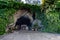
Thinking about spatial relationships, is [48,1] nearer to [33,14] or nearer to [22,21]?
[33,14]

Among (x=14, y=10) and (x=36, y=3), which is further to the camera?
(x=36, y=3)

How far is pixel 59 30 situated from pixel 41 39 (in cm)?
245

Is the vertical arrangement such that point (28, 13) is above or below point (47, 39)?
above

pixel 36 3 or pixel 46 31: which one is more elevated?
pixel 36 3

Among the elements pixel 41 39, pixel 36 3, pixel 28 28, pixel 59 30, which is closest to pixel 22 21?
pixel 28 28

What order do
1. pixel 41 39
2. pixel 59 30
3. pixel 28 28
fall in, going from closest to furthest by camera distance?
pixel 41 39 < pixel 59 30 < pixel 28 28

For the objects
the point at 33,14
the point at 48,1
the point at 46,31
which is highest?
the point at 48,1

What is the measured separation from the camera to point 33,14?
12336mm

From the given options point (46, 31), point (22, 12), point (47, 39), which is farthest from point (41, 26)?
point (47, 39)

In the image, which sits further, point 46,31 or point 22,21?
point 22,21

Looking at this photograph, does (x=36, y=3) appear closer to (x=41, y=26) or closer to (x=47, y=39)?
(x=41, y=26)

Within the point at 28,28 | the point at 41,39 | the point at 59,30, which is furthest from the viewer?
the point at 28,28

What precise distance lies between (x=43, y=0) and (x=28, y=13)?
1260 millimetres

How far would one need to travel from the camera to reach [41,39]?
9.28m
